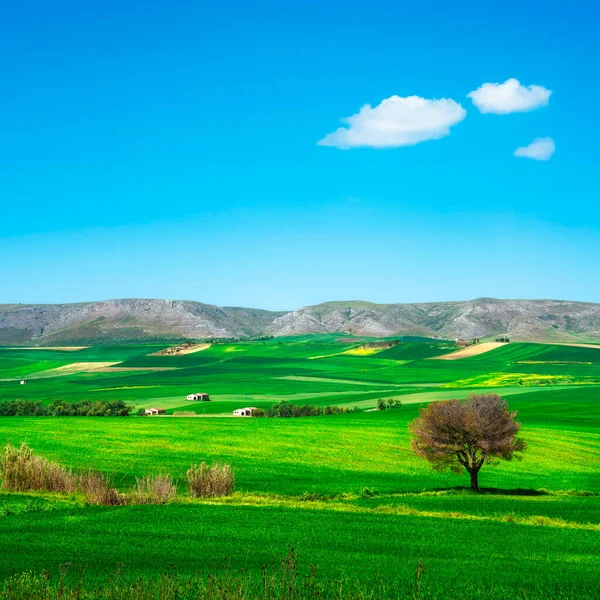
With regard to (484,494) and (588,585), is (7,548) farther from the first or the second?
(484,494)

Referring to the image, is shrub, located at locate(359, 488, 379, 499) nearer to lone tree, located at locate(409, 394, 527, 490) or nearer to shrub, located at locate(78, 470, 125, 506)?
lone tree, located at locate(409, 394, 527, 490)

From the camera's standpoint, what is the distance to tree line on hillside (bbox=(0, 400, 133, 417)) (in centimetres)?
8475

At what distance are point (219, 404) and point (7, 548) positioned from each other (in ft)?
244

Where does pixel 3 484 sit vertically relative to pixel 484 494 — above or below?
above

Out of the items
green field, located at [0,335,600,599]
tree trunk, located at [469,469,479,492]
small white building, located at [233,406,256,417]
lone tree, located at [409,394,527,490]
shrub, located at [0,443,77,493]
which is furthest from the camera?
small white building, located at [233,406,256,417]

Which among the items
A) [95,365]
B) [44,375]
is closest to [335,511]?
[44,375]

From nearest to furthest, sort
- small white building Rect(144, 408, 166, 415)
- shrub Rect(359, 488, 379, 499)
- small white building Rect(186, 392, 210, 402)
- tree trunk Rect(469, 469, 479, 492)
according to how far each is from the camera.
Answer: shrub Rect(359, 488, 379, 499), tree trunk Rect(469, 469, 479, 492), small white building Rect(144, 408, 166, 415), small white building Rect(186, 392, 210, 402)

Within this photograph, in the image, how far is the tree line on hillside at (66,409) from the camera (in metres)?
84.8

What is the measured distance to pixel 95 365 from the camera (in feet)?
561

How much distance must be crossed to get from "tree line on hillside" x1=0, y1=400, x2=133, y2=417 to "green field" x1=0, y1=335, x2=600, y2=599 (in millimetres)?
7413

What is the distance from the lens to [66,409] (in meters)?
86.4

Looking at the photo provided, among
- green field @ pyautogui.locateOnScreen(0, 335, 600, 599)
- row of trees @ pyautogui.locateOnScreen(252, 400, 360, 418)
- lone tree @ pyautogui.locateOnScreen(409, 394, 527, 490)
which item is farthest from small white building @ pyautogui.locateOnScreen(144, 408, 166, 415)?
lone tree @ pyautogui.locateOnScreen(409, 394, 527, 490)

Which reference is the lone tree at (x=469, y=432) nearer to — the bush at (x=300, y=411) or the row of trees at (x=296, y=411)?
the row of trees at (x=296, y=411)

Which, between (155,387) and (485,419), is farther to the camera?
(155,387)
